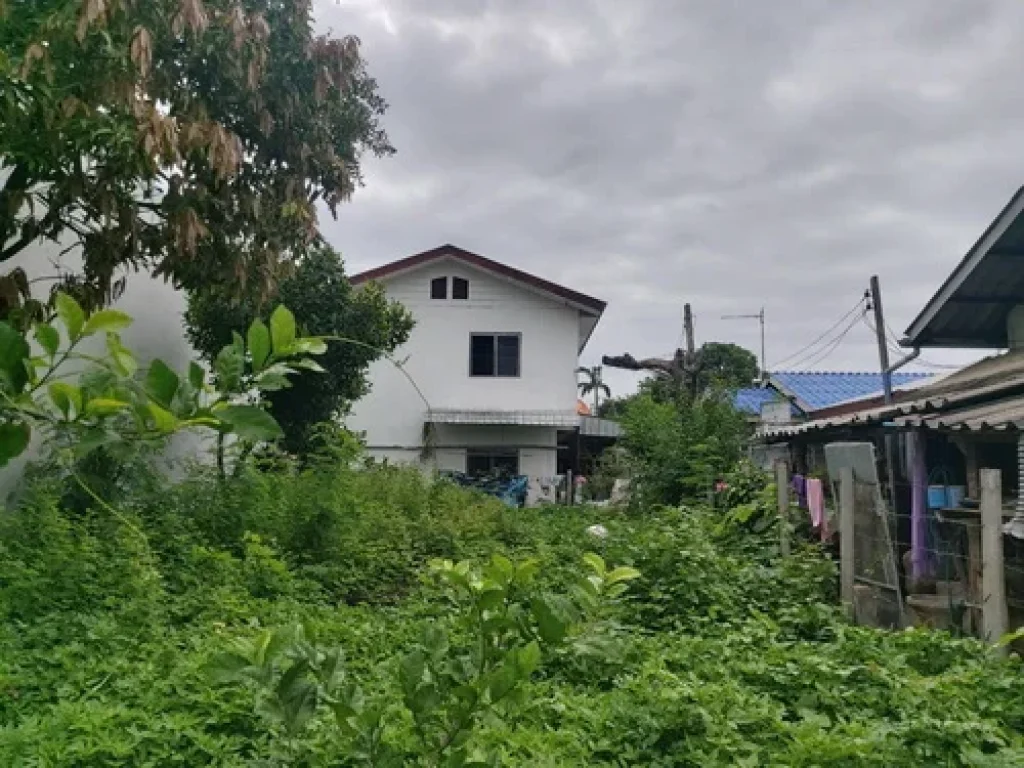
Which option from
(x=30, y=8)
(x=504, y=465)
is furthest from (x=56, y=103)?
(x=504, y=465)

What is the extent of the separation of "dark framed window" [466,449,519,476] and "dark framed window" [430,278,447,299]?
313 cm

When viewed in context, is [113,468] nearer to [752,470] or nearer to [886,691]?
[886,691]

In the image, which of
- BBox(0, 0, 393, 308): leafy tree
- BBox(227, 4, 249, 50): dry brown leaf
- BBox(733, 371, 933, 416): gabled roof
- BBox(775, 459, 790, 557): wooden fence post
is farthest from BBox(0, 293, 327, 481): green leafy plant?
BBox(733, 371, 933, 416): gabled roof

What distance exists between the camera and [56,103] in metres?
4.05

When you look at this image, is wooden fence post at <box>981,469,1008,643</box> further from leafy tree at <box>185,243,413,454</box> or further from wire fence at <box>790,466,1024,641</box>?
leafy tree at <box>185,243,413,454</box>

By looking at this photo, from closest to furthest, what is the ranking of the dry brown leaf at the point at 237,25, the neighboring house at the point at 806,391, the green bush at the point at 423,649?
A: the green bush at the point at 423,649
the dry brown leaf at the point at 237,25
the neighboring house at the point at 806,391

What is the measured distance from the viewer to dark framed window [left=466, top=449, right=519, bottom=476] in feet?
53.9

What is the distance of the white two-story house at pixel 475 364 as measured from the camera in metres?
16.3

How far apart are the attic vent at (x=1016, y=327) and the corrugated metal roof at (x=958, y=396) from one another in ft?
0.48

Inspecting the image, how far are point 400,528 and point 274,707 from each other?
5118mm

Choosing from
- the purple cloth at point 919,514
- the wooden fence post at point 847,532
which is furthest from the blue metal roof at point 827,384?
the wooden fence post at point 847,532

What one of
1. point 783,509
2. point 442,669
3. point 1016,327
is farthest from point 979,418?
point 442,669

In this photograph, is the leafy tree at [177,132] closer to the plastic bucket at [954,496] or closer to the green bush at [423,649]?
the green bush at [423,649]

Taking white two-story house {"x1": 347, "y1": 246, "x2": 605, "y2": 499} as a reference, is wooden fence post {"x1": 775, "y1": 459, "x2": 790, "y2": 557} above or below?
below
